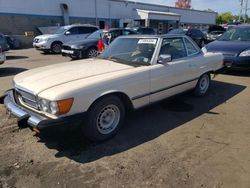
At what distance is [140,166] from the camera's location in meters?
3.16

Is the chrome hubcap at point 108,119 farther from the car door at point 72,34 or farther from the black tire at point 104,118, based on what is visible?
the car door at point 72,34

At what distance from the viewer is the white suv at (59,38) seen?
15344 millimetres

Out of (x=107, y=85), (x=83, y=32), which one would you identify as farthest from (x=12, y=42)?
(x=107, y=85)

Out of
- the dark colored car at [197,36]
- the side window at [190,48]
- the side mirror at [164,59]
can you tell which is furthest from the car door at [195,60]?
the dark colored car at [197,36]

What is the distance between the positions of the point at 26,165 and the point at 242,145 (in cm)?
311

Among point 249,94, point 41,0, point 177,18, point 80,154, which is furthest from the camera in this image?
point 177,18

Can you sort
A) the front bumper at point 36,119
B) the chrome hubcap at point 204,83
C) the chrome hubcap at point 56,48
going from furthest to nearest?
the chrome hubcap at point 56,48 < the chrome hubcap at point 204,83 < the front bumper at point 36,119

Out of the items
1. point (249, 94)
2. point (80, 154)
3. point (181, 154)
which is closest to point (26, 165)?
point (80, 154)

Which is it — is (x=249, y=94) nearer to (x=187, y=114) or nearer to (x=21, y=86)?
(x=187, y=114)

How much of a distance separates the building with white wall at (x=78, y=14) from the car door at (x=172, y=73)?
963 inches

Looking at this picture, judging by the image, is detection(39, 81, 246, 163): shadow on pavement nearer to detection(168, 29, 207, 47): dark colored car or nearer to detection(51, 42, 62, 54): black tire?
detection(51, 42, 62, 54): black tire

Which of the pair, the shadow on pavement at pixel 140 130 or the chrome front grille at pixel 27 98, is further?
the shadow on pavement at pixel 140 130

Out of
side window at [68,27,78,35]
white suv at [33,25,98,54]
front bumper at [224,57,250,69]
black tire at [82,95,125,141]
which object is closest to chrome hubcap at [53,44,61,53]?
white suv at [33,25,98,54]

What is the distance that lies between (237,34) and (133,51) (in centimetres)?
628
